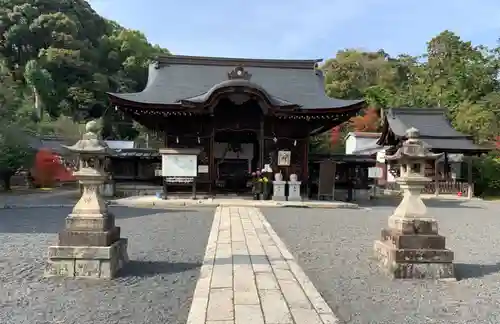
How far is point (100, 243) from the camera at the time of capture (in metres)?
5.00

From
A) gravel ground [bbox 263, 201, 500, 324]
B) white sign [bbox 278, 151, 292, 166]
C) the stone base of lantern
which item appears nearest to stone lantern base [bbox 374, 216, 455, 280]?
gravel ground [bbox 263, 201, 500, 324]

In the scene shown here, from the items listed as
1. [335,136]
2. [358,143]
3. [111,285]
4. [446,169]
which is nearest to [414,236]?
[111,285]

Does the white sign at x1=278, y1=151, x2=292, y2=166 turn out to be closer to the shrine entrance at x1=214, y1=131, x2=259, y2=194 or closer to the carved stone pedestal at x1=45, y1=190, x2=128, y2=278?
the shrine entrance at x1=214, y1=131, x2=259, y2=194

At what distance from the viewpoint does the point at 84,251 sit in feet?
16.2

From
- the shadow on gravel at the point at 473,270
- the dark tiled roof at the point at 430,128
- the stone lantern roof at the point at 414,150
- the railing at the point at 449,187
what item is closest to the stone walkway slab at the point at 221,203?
the shadow on gravel at the point at 473,270

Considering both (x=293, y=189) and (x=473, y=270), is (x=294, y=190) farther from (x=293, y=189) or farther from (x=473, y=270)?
(x=473, y=270)

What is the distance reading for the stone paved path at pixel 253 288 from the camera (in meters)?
3.60

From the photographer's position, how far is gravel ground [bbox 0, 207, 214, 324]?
146 inches

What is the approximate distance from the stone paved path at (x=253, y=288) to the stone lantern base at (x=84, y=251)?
1151 mm

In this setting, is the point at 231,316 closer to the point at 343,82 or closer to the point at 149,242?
the point at 149,242

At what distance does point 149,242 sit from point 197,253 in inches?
52.3

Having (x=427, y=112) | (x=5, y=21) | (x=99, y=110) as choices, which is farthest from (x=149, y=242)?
(x=5, y=21)

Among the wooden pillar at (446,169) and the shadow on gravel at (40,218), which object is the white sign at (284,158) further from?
the wooden pillar at (446,169)

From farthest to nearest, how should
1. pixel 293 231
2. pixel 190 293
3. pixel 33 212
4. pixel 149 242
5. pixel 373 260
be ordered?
pixel 33 212 → pixel 293 231 → pixel 149 242 → pixel 373 260 → pixel 190 293
